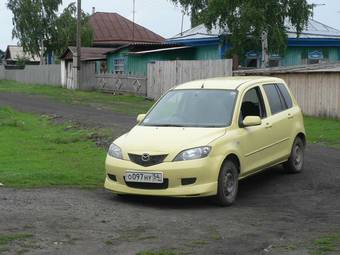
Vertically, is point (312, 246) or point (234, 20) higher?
point (234, 20)

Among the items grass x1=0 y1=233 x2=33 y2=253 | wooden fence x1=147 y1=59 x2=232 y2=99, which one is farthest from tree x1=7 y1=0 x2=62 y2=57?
grass x1=0 y1=233 x2=33 y2=253

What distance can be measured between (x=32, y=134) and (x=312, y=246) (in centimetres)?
1126

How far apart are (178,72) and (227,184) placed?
68.2 feet

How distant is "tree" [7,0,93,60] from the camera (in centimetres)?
5734

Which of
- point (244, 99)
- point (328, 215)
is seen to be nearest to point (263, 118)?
point (244, 99)

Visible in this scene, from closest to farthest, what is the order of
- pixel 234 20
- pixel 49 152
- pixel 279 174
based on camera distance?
pixel 279 174
pixel 49 152
pixel 234 20

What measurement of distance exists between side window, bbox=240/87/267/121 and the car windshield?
255 millimetres

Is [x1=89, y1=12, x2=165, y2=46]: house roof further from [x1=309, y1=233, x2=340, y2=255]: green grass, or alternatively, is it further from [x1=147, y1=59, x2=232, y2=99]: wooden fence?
[x1=309, y1=233, x2=340, y2=255]: green grass

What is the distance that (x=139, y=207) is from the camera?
8.12m

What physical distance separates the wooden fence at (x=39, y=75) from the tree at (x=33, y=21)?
2806mm

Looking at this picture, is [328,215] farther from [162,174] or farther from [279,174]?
[279,174]

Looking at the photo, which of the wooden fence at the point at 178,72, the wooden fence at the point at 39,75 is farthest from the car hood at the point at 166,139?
the wooden fence at the point at 39,75

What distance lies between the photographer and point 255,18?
1024 inches

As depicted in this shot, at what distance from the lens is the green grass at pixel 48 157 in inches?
386
